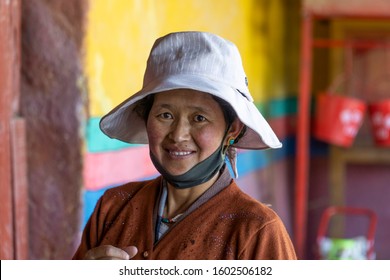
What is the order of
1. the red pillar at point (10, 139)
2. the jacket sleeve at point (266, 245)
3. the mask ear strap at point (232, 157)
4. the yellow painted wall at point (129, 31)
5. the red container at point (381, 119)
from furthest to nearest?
the red container at point (381, 119) < the yellow painted wall at point (129, 31) < the red pillar at point (10, 139) < the mask ear strap at point (232, 157) < the jacket sleeve at point (266, 245)

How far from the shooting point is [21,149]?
220 cm

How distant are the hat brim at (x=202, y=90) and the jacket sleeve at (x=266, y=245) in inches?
5.4

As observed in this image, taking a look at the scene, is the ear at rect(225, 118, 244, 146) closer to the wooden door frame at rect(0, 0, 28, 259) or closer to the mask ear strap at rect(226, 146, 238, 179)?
the mask ear strap at rect(226, 146, 238, 179)

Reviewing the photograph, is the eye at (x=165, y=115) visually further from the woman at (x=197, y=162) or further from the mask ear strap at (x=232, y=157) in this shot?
the mask ear strap at (x=232, y=157)

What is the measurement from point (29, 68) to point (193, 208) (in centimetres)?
118

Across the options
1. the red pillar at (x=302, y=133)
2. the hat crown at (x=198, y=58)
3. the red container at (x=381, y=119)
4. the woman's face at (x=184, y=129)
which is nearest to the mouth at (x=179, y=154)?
the woman's face at (x=184, y=129)

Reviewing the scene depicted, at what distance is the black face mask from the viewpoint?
3.78 feet

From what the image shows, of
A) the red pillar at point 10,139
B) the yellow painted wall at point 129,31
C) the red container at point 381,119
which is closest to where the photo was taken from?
the red pillar at point 10,139

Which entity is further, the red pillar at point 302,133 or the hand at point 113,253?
the red pillar at point 302,133

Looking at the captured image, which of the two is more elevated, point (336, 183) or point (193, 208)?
point (193, 208)

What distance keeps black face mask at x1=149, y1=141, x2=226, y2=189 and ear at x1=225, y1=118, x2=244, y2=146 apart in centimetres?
3

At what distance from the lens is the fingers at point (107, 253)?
1114 millimetres

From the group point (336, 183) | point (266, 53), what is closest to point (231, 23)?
point (266, 53)

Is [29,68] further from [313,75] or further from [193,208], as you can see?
[313,75]
